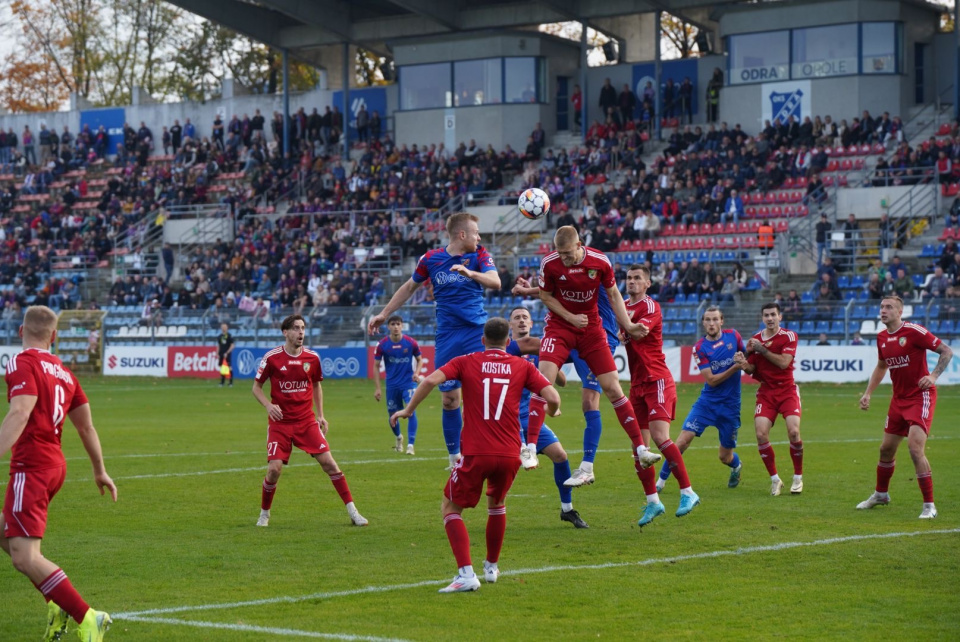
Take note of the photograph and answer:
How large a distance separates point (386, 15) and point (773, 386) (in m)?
42.3

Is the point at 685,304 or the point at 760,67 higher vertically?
the point at 760,67

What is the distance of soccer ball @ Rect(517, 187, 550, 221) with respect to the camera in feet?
46.9

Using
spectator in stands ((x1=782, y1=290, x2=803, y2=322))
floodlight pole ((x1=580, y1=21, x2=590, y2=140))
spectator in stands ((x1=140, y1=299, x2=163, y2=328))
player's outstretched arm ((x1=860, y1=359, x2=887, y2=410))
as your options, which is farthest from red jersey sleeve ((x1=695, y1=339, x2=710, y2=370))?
floodlight pole ((x1=580, y1=21, x2=590, y2=140))

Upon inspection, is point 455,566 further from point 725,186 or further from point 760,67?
point 760,67

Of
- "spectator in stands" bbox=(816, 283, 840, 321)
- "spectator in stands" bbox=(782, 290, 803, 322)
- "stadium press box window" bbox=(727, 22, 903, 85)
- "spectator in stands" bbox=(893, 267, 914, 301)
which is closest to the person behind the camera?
"spectator in stands" bbox=(816, 283, 840, 321)

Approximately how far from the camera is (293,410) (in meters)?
13.0

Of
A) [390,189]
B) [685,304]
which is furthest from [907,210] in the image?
[390,189]

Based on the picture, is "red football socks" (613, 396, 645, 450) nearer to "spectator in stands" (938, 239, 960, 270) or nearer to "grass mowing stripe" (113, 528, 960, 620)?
"grass mowing stripe" (113, 528, 960, 620)

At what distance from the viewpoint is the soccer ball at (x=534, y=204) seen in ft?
46.9

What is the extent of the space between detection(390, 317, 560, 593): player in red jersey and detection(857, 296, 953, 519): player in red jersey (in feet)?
16.8

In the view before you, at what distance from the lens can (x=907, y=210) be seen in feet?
128

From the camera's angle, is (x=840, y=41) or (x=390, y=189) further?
(x=390, y=189)

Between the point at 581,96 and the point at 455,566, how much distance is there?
42.7 meters

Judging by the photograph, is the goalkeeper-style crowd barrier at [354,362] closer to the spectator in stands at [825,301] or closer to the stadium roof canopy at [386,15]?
the spectator in stands at [825,301]
